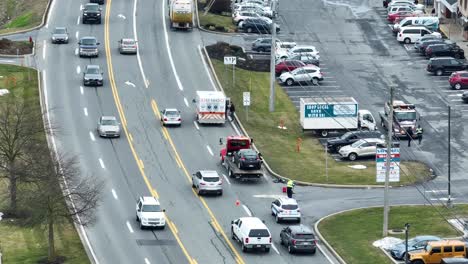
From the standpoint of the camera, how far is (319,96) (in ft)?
412

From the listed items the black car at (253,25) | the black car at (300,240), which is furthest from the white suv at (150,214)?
the black car at (253,25)

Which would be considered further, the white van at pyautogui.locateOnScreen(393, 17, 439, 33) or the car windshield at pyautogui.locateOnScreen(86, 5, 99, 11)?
the white van at pyautogui.locateOnScreen(393, 17, 439, 33)

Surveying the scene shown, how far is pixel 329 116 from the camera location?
116000 mm

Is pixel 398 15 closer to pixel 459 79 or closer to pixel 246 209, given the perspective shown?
pixel 459 79

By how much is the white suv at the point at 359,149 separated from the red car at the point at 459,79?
20157mm

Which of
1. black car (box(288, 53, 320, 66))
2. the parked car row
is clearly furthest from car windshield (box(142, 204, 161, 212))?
the parked car row

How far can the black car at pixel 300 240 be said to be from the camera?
87.2m

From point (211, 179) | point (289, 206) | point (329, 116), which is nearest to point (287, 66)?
point (329, 116)

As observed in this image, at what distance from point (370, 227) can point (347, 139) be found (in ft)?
63.6

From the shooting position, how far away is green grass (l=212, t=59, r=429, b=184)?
105325mm

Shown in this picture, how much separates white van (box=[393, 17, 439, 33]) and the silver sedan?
44.1m

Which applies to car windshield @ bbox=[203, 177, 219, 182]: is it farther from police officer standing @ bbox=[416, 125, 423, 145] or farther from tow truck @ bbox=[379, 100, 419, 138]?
police officer standing @ bbox=[416, 125, 423, 145]

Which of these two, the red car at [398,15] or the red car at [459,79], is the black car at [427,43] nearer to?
the red car at [398,15]

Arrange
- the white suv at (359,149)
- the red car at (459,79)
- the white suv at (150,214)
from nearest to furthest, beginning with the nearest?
the white suv at (150,214) → the white suv at (359,149) → the red car at (459,79)
